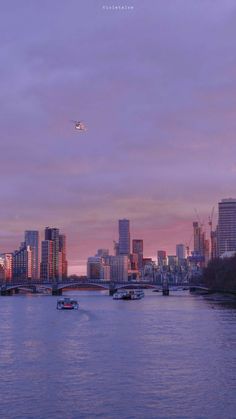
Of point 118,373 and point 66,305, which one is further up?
point 66,305

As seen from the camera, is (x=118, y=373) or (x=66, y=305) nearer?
(x=118, y=373)

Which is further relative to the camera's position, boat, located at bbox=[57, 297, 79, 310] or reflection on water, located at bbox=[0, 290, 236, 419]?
boat, located at bbox=[57, 297, 79, 310]

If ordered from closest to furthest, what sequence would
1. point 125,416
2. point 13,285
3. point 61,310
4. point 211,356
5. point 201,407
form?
point 125,416, point 201,407, point 211,356, point 61,310, point 13,285

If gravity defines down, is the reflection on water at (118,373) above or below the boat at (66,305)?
below

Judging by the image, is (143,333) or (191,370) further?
(143,333)

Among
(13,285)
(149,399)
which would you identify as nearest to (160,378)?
(149,399)

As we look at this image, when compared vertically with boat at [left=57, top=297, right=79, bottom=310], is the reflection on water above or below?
below

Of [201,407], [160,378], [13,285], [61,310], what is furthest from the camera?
[13,285]

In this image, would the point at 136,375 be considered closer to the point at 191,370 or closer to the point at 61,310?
the point at 191,370
